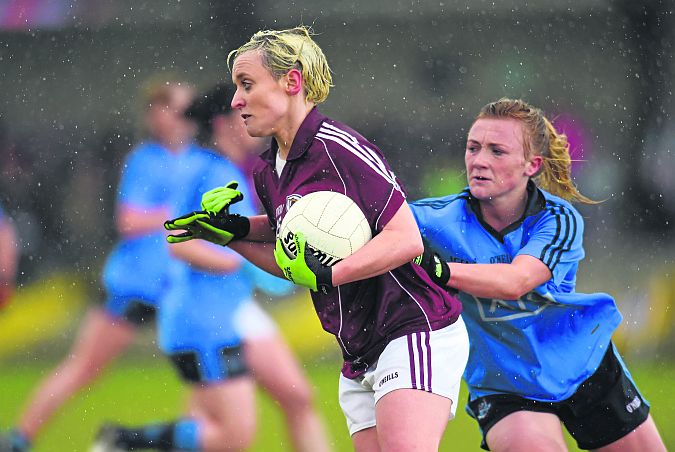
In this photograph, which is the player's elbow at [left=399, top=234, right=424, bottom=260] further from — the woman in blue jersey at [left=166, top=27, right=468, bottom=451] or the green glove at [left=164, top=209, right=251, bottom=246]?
the green glove at [left=164, top=209, right=251, bottom=246]

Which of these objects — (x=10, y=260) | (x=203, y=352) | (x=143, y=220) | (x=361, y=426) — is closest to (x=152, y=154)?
(x=143, y=220)

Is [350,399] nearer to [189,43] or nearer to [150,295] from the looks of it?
[150,295]

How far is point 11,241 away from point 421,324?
684 cm

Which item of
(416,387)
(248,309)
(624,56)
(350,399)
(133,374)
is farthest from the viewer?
(624,56)

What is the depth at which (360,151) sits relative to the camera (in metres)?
3.23

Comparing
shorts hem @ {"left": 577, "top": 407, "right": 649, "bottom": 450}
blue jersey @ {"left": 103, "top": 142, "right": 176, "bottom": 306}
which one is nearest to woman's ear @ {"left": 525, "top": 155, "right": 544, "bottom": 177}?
shorts hem @ {"left": 577, "top": 407, "right": 649, "bottom": 450}

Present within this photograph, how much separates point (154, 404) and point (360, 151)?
17.1ft

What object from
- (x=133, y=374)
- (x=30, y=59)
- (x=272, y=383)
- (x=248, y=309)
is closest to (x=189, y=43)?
(x=30, y=59)

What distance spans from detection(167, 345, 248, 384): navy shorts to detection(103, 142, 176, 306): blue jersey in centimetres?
82

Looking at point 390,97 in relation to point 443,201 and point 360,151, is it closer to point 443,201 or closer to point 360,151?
point 443,201

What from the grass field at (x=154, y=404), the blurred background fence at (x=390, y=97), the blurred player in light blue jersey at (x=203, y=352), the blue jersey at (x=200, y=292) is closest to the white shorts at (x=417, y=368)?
the blurred player in light blue jersey at (x=203, y=352)

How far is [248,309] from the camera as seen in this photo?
6.27m

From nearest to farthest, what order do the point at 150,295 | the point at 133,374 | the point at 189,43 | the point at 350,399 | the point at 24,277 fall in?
the point at 350,399 → the point at 150,295 → the point at 133,374 → the point at 24,277 → the point at 189,43

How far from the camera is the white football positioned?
3.20 metres
